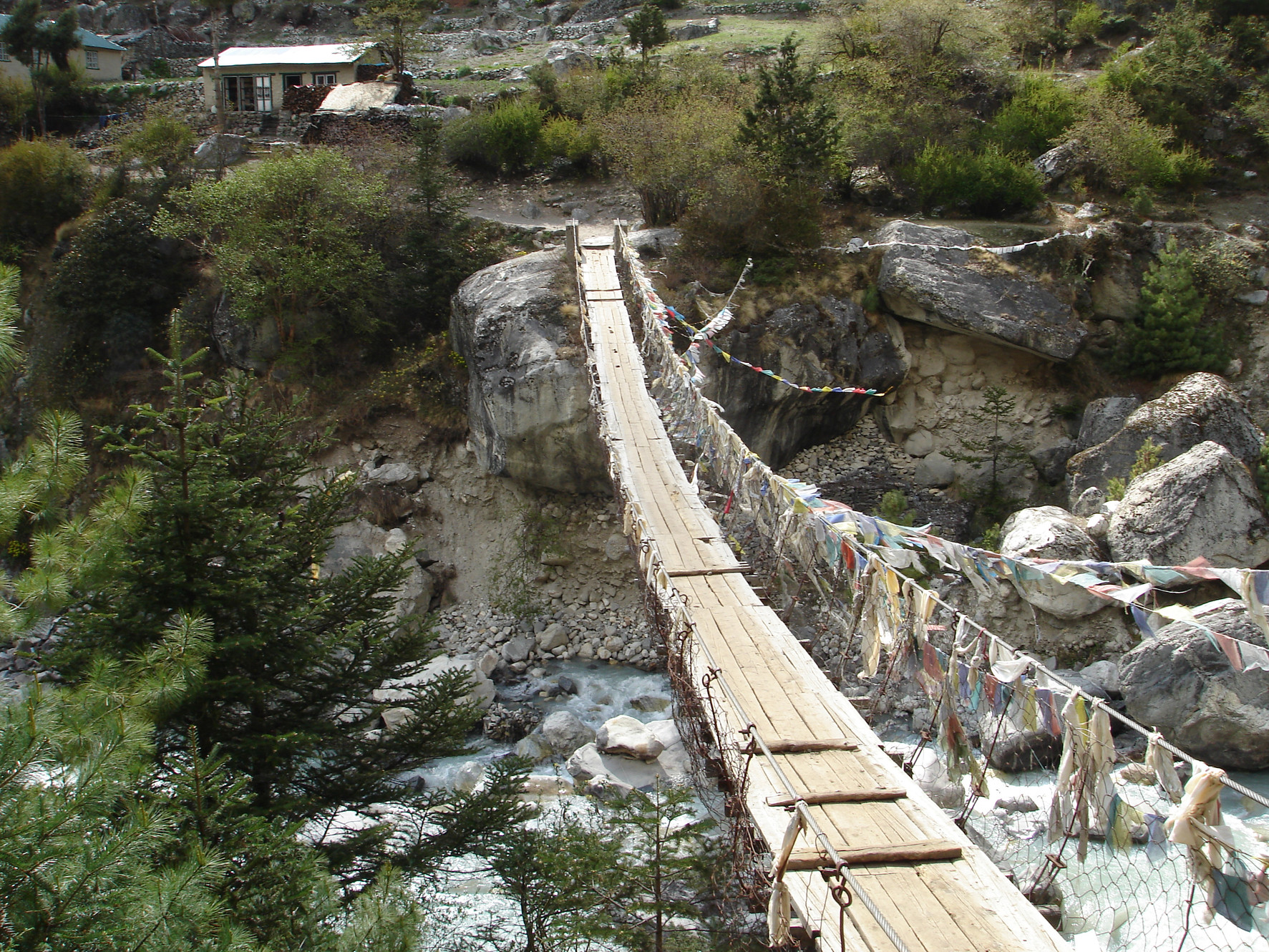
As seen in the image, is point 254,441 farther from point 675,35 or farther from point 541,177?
point 675,35

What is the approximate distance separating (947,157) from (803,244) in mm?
3992

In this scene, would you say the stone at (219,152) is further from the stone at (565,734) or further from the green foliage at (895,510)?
the green foliage at (895,510)

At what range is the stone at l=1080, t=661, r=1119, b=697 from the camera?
11.3 metres

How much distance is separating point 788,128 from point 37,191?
57.0 feet

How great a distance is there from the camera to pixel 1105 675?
11492mm

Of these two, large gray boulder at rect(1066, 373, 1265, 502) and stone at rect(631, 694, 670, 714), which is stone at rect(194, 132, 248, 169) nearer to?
stone at rect(631, 694, 670, 714)

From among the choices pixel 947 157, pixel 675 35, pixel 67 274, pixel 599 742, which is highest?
pixel 675 35

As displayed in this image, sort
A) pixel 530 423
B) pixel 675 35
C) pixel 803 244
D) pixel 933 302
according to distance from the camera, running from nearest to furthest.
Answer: pixel 530 423
pixel 933 302
pixel 803 244
pixel 675 35

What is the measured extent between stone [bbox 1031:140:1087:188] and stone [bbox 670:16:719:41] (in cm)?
1520

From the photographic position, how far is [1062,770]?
5.24m

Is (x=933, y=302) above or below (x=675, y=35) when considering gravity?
below

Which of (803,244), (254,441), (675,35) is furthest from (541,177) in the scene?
(254,441)

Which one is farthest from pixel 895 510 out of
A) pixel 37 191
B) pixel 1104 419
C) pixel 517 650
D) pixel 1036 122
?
pixel 37 191

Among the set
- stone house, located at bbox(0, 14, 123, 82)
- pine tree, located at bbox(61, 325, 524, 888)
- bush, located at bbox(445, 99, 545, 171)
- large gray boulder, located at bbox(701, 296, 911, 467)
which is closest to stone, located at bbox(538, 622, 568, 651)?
large gray boulder, located at bbox(701, 296, 911, 467)
